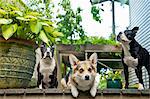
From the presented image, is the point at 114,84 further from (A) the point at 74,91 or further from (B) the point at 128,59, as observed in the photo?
(A) the point at 74,91

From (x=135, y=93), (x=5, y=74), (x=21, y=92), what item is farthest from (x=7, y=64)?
(x=135, y=93)

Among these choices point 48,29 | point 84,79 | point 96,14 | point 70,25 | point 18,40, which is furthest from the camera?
point 96,14

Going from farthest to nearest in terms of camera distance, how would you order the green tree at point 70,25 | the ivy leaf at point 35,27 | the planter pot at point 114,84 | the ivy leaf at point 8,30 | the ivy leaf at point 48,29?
the green tree at point 70,25
the planter pot at point 114,84
the ivy leaf at point 48,29
the ivy leaf at point 35,27
the ivy leaf at point 8,30

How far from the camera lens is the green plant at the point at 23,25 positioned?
10.8 ft

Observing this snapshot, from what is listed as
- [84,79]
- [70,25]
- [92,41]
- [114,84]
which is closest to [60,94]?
[84,79]

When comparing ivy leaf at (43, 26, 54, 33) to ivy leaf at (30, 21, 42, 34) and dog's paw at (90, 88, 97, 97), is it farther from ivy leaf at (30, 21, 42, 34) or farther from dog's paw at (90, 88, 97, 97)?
dog's paw at (90, 88, 97, 97)

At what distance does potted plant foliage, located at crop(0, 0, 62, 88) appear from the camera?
3264 mm

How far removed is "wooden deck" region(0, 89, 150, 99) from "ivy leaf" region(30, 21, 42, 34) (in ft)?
1.92

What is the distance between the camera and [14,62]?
3299 millimetres

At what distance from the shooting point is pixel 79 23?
517 cm

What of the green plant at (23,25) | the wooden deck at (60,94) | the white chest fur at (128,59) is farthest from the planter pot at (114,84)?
the green plant at (23,25)

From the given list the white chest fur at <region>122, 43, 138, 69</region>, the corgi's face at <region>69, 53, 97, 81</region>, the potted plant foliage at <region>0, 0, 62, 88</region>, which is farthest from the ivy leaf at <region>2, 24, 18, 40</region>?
the white chest fur at <region>122, 43, 138, 69</region>

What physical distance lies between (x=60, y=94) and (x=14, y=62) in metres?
0.55

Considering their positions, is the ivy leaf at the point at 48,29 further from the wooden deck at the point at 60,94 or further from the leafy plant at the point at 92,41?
the leafy plant at the point at 92,41
